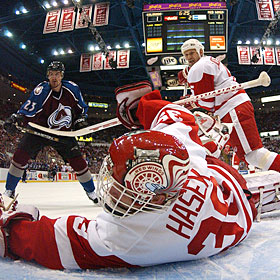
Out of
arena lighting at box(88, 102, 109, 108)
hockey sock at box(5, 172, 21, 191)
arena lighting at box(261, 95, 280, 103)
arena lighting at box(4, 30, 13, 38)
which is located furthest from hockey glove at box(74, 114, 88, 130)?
arena lighting at box(261, 95, 280, 103)

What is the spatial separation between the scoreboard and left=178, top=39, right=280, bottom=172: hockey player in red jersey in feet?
17.7

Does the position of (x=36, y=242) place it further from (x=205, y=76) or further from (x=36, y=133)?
(x=36, y=133)

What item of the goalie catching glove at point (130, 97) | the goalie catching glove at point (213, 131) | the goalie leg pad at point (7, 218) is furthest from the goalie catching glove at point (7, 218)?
the goalie catching glove at point (213, 131)

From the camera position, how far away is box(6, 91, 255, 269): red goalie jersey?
82 cm

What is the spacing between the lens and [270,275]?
775 mm

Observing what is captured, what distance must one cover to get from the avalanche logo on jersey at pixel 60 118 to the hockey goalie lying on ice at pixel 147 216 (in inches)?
73.1

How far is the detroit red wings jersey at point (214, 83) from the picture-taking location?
208 centimetres

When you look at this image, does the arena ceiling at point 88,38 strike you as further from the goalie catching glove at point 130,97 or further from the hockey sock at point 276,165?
the goalie catching glove at point 130,97

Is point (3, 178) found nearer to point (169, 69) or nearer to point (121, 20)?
point (169, 69)

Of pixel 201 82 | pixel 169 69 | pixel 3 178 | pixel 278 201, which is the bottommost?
pixel 3 178

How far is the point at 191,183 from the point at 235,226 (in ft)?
0.85

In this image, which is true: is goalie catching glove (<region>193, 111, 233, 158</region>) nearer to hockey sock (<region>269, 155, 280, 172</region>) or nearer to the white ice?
hockey sock (<region>269, 155, 280, 172</region>)

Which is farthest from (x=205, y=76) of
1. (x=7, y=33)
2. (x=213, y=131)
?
(x=7, y=33)

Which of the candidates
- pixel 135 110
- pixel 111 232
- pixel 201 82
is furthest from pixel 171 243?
pixel 201 82
